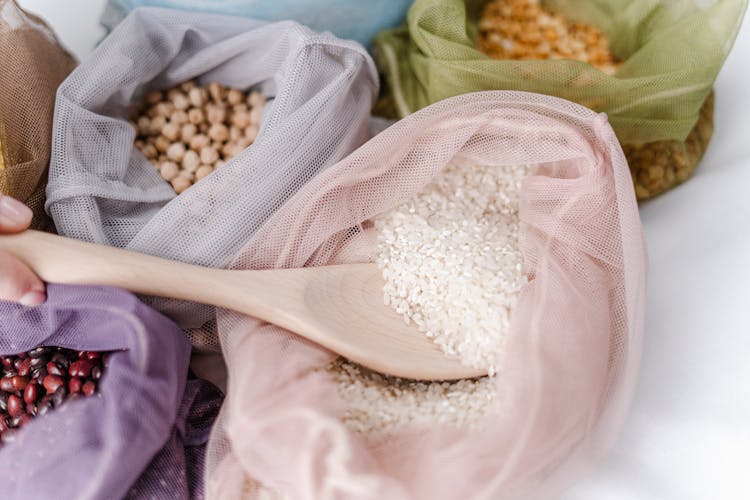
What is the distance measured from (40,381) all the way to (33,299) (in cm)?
8

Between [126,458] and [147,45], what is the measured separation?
45 cm

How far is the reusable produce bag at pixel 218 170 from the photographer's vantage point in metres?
0.66

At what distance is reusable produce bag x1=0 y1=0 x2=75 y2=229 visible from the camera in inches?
25.6

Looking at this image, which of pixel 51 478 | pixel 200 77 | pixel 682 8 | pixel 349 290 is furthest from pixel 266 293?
pixel 682 8

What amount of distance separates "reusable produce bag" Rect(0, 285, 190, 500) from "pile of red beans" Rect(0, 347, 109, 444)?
0.04 feet

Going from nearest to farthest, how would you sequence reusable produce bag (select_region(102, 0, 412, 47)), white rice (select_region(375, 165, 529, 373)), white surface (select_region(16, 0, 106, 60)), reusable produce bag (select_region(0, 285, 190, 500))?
1. reusable produce bag (select_region(0, 285, 190, 500))
2. white rice (select_region(375, 165, 529, 373))
3. reusable produce bag (select_region(102, 0, 412, 47))
4. white surface (select_region(16, 0, 106, 60))

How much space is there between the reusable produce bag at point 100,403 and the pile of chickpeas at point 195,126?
0.22m

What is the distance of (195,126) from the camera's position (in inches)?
31.3

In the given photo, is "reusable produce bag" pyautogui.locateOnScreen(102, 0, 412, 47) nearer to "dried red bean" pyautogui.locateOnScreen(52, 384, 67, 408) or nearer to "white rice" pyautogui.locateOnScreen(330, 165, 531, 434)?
"white rice" pyautogui.locateOnScreen(330, 165, 531, 434)

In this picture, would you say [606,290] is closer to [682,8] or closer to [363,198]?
[363,198]

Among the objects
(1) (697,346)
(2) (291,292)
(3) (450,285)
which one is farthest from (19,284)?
(1) (697,346)

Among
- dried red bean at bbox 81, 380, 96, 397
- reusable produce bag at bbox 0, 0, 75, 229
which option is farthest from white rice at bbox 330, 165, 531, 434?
reusable produce bag at bbox 0, 0, 75, 229

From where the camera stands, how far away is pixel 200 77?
0.82 m

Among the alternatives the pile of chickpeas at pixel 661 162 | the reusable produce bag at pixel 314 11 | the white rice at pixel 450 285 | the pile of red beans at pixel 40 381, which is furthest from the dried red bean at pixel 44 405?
the pile of chickpeas at pixel 661 162
